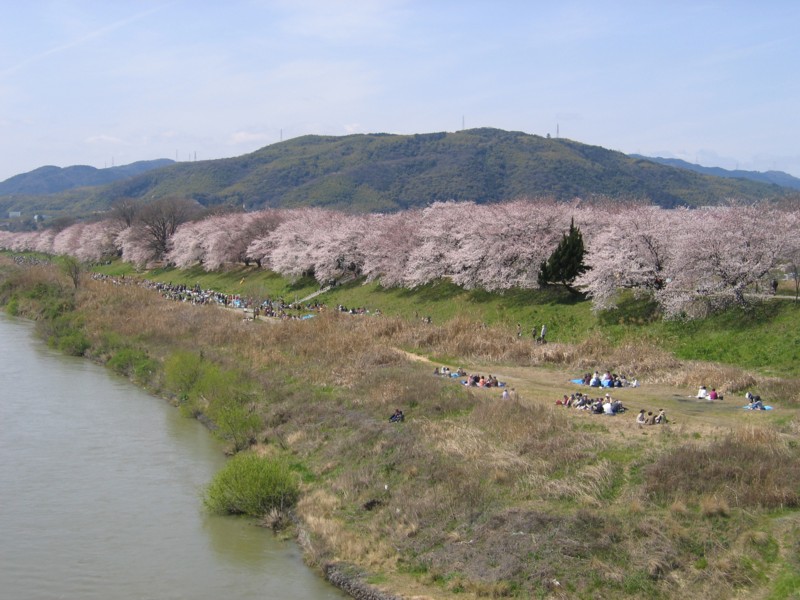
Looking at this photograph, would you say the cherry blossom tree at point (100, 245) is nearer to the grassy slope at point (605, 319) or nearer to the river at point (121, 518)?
the grassy slope at point (605, 319)

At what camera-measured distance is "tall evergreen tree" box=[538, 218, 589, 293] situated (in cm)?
4078

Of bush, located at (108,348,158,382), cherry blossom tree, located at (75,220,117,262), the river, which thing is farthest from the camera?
cherry blossom tree, located at (75,220,117,262)

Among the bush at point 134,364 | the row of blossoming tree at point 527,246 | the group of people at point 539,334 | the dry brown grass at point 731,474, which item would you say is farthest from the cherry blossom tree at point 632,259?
the bush at point 134,364

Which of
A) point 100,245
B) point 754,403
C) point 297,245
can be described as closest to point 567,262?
point 754,403

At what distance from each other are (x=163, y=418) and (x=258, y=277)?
1599 inches

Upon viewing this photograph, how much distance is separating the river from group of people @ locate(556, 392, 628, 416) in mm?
10573

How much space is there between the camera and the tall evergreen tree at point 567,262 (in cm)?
4078

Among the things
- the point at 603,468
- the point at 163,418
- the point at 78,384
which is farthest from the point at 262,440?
the point at 78,384

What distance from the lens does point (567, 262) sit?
4091 centimetres

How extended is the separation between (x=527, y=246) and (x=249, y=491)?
1144 inches

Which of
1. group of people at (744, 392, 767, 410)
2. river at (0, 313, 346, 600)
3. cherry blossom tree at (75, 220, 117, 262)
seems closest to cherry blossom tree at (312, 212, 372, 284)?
river at (0, 313, 346, 600)

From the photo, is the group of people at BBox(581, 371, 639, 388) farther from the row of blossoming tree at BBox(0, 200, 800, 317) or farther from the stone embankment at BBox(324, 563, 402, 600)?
the stone embankment at BBox(324, 563, 402, 600)

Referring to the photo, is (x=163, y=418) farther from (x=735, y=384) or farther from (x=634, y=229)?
(x=634, y=229)

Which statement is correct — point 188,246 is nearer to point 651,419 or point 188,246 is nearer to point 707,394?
point 707,394
